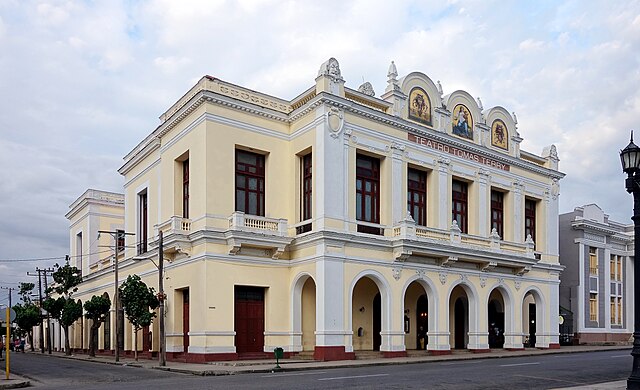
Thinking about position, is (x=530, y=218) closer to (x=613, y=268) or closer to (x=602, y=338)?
(x=602, y=338)

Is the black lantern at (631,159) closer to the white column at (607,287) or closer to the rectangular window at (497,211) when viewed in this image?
the rectangular window at (497,211)

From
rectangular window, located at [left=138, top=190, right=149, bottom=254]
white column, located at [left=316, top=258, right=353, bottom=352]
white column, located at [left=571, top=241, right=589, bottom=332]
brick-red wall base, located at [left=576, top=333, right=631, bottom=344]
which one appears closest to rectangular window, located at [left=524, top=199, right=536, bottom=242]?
white column, located at [left=571, top=241, right=589, bottom=332]

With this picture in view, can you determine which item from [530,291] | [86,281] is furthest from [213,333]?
[86,281]

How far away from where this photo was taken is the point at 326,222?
28.7 m

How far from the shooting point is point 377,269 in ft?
99.8

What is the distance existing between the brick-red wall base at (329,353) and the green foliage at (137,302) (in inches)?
315

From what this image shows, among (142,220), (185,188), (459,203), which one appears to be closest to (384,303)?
(459,203)

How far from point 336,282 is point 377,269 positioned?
2.64m

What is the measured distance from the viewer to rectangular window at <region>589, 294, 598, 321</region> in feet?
159

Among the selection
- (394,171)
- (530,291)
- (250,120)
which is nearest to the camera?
(250,120)

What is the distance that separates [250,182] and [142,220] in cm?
1084

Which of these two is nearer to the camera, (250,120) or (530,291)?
(250,120)

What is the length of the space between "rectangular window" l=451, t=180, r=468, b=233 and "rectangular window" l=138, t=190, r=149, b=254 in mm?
17090

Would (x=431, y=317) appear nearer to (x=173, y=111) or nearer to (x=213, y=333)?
(x=213, y=333)
